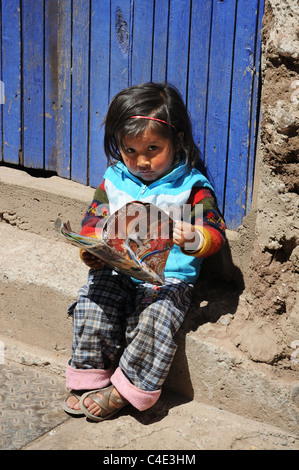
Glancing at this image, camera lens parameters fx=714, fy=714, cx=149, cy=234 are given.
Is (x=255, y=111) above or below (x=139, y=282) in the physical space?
above

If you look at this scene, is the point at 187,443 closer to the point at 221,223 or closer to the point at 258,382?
→ the point at 258,382

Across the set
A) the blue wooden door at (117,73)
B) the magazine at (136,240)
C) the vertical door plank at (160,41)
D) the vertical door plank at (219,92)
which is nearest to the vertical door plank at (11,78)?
the blue wooden door at (117,73)

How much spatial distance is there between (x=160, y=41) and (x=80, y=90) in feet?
2.09

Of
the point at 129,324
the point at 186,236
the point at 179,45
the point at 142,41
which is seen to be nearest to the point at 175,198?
the point at 186,236

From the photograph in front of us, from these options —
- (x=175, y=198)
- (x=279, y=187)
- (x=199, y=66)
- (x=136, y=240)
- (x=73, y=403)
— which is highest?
(x=199, y=66)

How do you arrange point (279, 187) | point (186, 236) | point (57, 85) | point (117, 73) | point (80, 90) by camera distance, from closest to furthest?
point (186, 236), point (279, 187), point (117, 73), point (80, 90), point (57, 85)

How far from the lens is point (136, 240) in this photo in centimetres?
307

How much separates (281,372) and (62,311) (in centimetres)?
116

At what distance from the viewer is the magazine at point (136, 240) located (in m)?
2.95

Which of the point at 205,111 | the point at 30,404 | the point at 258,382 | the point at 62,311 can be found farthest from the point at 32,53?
the point at 258,382

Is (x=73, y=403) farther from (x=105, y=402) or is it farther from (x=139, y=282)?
(x=139, y=282)

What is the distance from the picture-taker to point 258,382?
3.05 meters

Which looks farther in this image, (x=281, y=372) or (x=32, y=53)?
(x=32, y=53)

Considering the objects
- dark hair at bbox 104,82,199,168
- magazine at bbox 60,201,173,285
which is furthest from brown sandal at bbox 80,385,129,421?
dark hair at bbox 104,82,199,168
